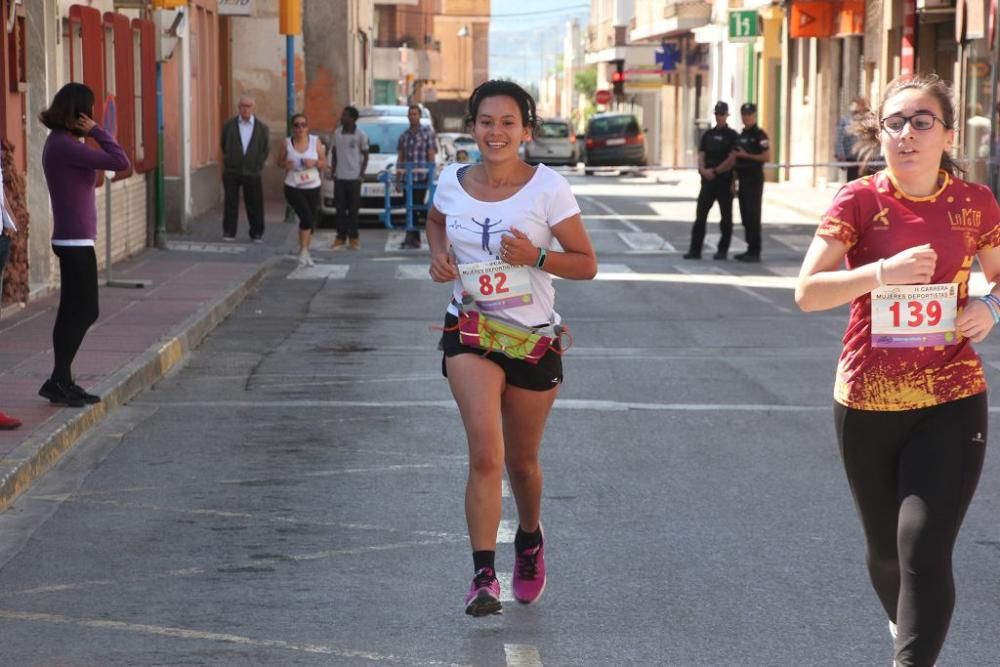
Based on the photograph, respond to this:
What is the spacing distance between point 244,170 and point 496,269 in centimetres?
1962

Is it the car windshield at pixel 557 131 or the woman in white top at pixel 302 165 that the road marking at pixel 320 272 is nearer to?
the woman in white top at pixel 302 165

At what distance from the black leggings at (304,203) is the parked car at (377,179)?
418cm

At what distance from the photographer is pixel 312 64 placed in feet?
128

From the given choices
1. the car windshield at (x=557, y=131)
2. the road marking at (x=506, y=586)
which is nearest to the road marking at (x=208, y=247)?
the road marking at (x=506, y=586)

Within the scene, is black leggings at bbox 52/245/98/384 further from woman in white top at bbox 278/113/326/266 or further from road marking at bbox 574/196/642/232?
road marking at bbox 574/196/642/232

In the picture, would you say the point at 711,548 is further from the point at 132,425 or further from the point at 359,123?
the point at 359,123

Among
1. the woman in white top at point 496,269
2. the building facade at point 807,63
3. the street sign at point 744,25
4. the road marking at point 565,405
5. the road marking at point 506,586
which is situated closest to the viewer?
the woman in white top at point 496,269

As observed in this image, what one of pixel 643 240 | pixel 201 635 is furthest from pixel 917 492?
pixel 643 240

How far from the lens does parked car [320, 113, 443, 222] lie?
28.9 m

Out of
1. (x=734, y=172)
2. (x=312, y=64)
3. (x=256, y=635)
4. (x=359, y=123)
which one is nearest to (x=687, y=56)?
(x=312, y=64)

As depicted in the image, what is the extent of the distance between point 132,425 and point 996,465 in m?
4.56

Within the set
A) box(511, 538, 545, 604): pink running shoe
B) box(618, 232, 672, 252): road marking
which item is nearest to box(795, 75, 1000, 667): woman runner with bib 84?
box(511, 538, 545, 604): pink running shoe

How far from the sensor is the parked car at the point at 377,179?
28.9 m

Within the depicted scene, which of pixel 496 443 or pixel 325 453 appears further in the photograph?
pixel 325 453
